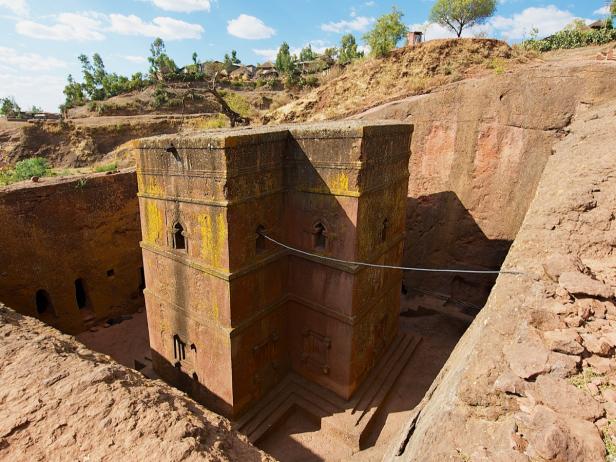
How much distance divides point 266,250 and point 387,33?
12.5 meters

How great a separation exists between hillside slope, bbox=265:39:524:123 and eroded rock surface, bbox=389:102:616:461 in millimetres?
10485

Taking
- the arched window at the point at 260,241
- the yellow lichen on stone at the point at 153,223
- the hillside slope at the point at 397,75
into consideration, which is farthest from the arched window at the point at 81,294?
the hillside slope at the point at 397,75

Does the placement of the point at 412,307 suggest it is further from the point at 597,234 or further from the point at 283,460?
the point at 597,234

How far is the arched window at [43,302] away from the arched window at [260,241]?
22.8 feet

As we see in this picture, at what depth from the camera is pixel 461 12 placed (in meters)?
24.5

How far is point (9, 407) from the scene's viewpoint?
10.6 feet

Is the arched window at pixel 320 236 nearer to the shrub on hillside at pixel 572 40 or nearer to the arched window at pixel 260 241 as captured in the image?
the arched window at pixel 260 241

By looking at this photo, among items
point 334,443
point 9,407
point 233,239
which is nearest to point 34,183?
point 233,239

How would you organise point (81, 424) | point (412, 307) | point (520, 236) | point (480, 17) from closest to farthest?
1. point (81, 424)
2. point (520, 236)
3. point (412, 307)
4. point (480, 17)

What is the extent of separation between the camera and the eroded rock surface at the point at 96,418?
281 cm

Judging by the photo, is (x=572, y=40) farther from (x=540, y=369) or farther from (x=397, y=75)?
(x=540, y=369)

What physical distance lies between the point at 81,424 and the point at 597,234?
542 centimetres

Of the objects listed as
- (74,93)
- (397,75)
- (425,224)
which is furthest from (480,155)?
(74,93)

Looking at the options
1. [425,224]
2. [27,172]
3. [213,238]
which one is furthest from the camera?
[27,172]
